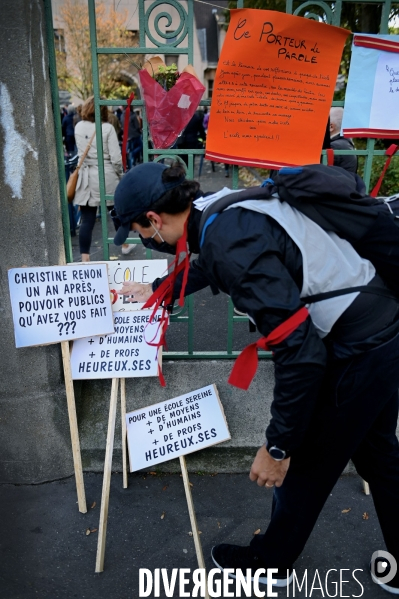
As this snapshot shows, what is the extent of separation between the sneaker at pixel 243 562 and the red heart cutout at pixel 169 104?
2118 millimetres

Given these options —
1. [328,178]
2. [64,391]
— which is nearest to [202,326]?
[64,391]

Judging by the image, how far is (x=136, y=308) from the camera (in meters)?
3.13

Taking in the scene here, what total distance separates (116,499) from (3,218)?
169cm

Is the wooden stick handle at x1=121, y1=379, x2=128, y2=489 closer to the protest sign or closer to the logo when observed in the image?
the logo

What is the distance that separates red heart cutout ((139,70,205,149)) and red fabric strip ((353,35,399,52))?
0.88 m

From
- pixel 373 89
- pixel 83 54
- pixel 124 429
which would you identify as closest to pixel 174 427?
pixel 124 429

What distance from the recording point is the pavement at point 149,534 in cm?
264

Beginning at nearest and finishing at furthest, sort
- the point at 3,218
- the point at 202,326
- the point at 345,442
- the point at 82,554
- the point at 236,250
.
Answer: the point at 236,250
the point at 345,442
the point at 82,554
the point at 3,218
the point at 202,326

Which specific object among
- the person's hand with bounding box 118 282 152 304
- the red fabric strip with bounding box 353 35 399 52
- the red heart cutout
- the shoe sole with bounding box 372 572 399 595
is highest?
the red fabric strip with bounding box 353 35 399 52

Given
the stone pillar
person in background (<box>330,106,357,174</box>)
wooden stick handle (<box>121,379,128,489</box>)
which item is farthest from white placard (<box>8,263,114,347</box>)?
person in background (<box>330,106,357,174</box>)

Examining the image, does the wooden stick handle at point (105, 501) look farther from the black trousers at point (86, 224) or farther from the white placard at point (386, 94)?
the black trousers at point (86, 224)

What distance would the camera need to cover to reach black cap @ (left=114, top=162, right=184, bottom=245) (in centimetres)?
207

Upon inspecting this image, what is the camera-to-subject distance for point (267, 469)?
6.80 ft

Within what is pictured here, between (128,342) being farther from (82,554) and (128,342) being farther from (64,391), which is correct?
(82,554)
